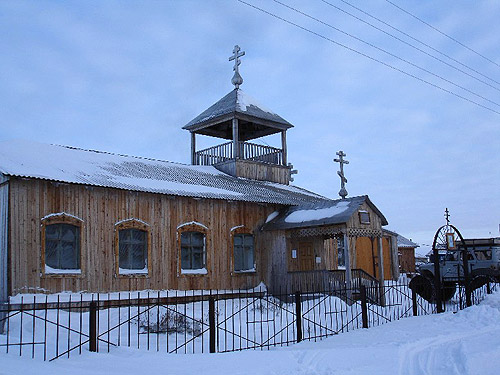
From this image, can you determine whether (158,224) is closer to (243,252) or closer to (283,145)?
(243,252)

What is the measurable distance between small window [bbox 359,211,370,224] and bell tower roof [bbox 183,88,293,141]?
790cm

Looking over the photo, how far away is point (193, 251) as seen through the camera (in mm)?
18203

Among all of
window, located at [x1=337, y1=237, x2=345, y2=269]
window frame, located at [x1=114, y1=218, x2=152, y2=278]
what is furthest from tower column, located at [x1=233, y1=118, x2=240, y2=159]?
window frame, located at [x1=114, y1=218, x2=152, y2=278]

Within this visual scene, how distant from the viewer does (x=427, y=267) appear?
2056 cm

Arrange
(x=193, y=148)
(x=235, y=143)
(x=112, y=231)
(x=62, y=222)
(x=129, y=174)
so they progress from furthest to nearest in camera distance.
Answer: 1. (x=193, y=148)
2. (x=235, y=143)
3. (x=129, y=174)
4. (x=112, y=231)
5. (x=62, y=222)

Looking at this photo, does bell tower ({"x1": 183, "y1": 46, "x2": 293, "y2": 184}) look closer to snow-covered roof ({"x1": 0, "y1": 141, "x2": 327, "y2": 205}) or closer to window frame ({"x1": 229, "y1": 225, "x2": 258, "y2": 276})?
snow-covered roof ({"x1": 0, "y1": 141, "x2": 327, "y2": 205})

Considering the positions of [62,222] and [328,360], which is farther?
[62,222]

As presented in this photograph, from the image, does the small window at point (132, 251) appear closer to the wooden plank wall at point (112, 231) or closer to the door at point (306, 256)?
the wooden plank wall at point (112, 231)

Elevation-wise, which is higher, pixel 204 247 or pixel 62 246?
pixel 62 246

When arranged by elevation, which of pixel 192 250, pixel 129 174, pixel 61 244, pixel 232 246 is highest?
pixel 129 174

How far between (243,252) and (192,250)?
92.7 inches

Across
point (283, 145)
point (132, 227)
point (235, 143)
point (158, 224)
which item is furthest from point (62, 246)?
point (283, 145)

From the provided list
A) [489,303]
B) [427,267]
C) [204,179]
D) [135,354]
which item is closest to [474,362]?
[135,354]

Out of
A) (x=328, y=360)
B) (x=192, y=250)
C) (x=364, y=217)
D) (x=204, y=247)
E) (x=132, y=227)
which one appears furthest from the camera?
(x=364, y=217)
